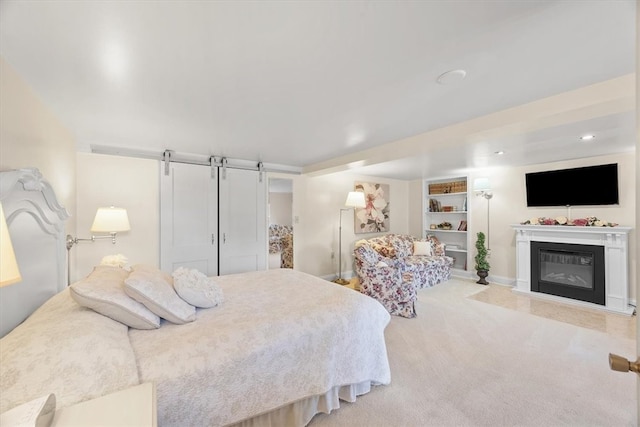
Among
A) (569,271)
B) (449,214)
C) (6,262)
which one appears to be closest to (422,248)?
(449,214)

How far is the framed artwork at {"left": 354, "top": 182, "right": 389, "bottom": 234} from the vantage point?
17.8ft

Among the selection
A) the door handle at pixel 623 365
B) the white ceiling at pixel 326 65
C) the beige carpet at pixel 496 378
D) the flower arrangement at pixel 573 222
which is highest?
the white ceiling at pixel 326 65

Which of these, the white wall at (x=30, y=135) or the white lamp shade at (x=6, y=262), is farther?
the white wall at (x=30, y=135)

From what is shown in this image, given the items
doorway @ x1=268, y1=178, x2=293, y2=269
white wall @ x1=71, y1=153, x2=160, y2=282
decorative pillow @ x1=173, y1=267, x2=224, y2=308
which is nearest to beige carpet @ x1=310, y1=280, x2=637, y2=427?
decorative pillow @ x1=173, y1=267, x2=224, y2=308

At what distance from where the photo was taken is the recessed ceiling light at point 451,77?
1.62m

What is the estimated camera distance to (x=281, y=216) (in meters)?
4.59

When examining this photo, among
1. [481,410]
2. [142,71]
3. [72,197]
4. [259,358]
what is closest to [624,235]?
[481,410]

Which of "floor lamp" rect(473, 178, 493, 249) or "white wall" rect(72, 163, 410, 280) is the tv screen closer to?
"floor lamp" rect(473, 178, 493, 249)

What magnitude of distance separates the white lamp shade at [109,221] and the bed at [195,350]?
1.88 feet

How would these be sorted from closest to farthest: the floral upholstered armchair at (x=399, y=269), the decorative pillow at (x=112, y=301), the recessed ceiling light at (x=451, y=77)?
1. the decorative pillow at (x=112, y=301)
2. the recessed ceiling light at (x=451, y=77)
3. the floral upholstered armchair at (x=399, y=269)

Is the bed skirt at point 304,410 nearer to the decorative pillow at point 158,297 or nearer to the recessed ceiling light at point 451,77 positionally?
the decorative pillow at point 158,297

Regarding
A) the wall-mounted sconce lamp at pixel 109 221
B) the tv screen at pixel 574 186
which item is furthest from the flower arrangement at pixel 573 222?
the wall-mounted sconce lamp at pixel 109 221

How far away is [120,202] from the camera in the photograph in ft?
10.8

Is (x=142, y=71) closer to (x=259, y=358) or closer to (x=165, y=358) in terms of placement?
(x=165, y=358)
